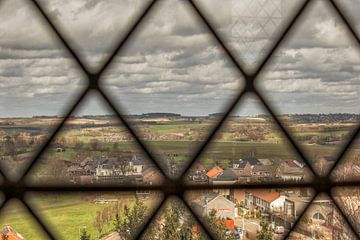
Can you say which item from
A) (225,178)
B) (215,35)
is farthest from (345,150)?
(215,35)

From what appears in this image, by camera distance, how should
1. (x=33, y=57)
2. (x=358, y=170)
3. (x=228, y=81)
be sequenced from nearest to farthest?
(x=33, y=57), (x=228, y=81), (x=358, y=170)

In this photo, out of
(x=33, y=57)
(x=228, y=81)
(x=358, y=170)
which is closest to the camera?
(x=33, y=57)

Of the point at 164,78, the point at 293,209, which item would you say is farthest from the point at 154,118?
the point at 293,209

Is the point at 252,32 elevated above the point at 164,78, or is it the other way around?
the point at 252,32

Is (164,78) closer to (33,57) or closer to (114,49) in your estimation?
(114,49)

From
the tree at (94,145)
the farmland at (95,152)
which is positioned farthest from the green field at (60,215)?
the tree at (94,145)

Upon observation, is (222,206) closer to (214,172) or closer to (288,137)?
(214,172)

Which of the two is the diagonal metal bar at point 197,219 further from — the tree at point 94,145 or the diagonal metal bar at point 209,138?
the tree at point 94,145
